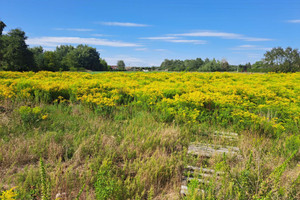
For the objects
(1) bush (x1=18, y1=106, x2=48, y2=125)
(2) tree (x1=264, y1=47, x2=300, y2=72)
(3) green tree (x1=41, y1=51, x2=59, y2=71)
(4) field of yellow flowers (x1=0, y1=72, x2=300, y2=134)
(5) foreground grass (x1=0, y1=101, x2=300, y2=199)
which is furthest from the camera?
(2) tree (x1=264, y1=47, x2=300, y2=72)

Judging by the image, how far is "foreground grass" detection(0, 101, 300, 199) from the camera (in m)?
2.55

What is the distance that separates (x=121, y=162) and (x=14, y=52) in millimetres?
45074

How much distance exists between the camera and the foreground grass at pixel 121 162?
8.36 feet

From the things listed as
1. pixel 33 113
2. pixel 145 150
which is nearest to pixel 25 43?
pixel 33 113

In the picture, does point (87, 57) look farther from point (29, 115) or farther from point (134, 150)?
point (134, 150)

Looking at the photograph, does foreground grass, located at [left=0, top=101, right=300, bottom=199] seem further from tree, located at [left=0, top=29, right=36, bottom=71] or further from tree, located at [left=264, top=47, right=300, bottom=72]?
tree, located at [left=264, top=47, right=300, bottom=72]

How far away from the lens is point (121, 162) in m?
3.39

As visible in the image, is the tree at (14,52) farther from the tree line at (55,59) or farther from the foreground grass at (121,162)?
the foreground grass at (121,162)

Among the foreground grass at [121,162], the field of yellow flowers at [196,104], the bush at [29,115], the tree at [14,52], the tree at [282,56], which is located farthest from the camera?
the tree at [282,56]

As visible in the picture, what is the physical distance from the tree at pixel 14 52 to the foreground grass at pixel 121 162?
40.8 meters

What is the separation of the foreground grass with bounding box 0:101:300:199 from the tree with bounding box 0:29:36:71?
134 feet

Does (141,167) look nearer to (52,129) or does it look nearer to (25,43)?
(52,129)

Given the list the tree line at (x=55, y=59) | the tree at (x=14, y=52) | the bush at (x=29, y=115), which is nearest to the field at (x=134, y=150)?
the bush at (x=29, y=115)

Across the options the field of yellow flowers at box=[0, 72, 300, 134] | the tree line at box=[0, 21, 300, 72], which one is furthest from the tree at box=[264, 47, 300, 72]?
the field of yellow flowers at box=[0, 72, 300, 134]
